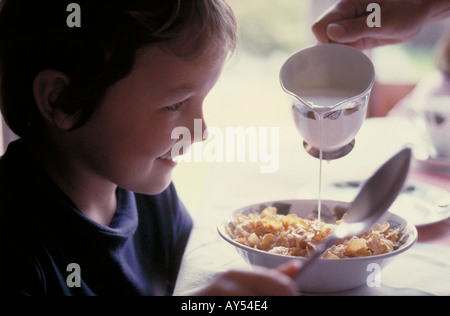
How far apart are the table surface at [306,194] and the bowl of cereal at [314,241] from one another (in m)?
0.04

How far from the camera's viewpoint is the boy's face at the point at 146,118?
2.19ft

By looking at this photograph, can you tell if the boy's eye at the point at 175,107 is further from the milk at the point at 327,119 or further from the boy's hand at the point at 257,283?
the boy's hand at the point at 257,283

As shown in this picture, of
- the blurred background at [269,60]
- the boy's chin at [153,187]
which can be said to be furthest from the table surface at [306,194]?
the blurred background at [269,60]

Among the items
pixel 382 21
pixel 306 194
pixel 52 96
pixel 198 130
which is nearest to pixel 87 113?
pixel 52 96

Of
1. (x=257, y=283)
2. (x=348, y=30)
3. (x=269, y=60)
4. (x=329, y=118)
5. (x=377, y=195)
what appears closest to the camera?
(x=257, y=283)

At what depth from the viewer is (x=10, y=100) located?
73 cm

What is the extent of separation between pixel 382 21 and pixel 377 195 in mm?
469

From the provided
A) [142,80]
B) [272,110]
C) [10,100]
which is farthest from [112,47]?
[272,110]

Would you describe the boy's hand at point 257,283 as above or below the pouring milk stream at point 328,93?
below

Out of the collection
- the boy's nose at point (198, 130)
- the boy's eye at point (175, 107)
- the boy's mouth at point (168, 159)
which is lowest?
the boy's mouth at point (168, 159)

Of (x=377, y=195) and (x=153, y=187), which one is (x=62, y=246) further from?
(x=377, y=195)

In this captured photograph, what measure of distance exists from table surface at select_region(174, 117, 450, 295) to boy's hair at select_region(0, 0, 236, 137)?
0.26 m

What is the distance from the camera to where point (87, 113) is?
0.68 m

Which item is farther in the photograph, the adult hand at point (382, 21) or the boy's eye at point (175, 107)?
the adult hand at point (382, 21)
